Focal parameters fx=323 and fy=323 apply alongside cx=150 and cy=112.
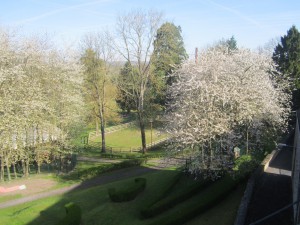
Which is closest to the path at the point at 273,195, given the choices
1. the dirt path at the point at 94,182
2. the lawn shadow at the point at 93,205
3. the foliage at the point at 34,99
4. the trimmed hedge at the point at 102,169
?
the lawn shadow at the point at 93,205

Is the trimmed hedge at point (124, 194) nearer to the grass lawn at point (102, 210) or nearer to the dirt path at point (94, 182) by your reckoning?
the grass lawn at point (102, 210)

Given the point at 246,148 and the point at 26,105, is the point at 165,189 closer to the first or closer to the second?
the point at 246,148

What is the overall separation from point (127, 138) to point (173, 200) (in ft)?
118

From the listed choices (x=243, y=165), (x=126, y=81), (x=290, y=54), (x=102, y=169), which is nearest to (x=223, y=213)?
(x=243, y=165)

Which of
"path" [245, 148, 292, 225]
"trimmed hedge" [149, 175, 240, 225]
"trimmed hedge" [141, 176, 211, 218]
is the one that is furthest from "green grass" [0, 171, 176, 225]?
"path" [245, 148, 292, 225]

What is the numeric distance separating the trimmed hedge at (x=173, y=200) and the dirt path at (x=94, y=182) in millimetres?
11279

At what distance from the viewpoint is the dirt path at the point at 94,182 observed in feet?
83.7

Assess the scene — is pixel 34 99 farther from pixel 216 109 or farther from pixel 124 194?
pixel 216 109

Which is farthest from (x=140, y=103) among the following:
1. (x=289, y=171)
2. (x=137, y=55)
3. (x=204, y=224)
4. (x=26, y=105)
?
(x=204, y=224)

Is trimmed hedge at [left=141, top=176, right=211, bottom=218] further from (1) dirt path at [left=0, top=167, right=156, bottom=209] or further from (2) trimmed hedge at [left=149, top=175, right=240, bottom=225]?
(1) dirt path at [left=0, top=167, right=156, bottom=209]

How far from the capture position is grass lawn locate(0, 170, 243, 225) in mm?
17281

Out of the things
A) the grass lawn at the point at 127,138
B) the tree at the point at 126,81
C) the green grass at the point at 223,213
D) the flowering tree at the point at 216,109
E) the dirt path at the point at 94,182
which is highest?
the tree at the point at 126,81

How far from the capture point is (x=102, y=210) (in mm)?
19703

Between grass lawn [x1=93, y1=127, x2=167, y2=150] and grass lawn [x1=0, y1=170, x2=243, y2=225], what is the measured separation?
22.7 m
